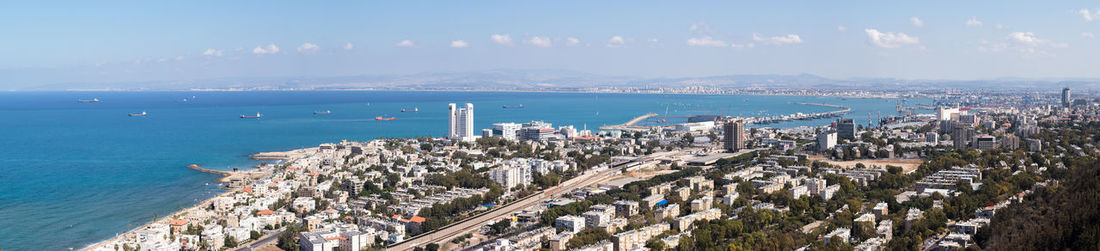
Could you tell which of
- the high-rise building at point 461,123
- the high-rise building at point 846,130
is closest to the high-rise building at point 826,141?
the high-rise building at point 846,130

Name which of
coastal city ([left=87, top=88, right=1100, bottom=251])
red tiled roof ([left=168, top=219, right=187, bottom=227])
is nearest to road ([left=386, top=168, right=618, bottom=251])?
coastal city ([left=87, top=88, right=1100, bottom=251])

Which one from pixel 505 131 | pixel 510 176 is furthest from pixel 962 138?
pixel 505 131

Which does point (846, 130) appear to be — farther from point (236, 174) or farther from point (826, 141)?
point (236, 174)

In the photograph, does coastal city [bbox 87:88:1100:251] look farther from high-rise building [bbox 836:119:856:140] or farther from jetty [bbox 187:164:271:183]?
high-rise building [bbox 836:119:856:140]

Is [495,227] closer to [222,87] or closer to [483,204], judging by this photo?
[483,204]

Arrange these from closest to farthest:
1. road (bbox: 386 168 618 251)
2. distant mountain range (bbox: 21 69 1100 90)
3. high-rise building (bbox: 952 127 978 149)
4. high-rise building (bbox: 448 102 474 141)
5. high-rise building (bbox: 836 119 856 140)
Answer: road (bbox: 386 168 618 251), high-rise building (bbox: 952 127 978 149), high-rise building (bbox: 836 119 856 140), high-rise building (bbox: 448 102 474 141), distant mountain range (bbox: 21 69 1100 90)

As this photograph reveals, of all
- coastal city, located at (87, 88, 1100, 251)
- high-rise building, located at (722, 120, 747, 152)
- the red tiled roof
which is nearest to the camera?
coastal city, located at (87, 88, 1100, 251)

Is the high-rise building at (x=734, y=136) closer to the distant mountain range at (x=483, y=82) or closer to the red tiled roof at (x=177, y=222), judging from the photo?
the red tiled roof at (x=177, y=222)
